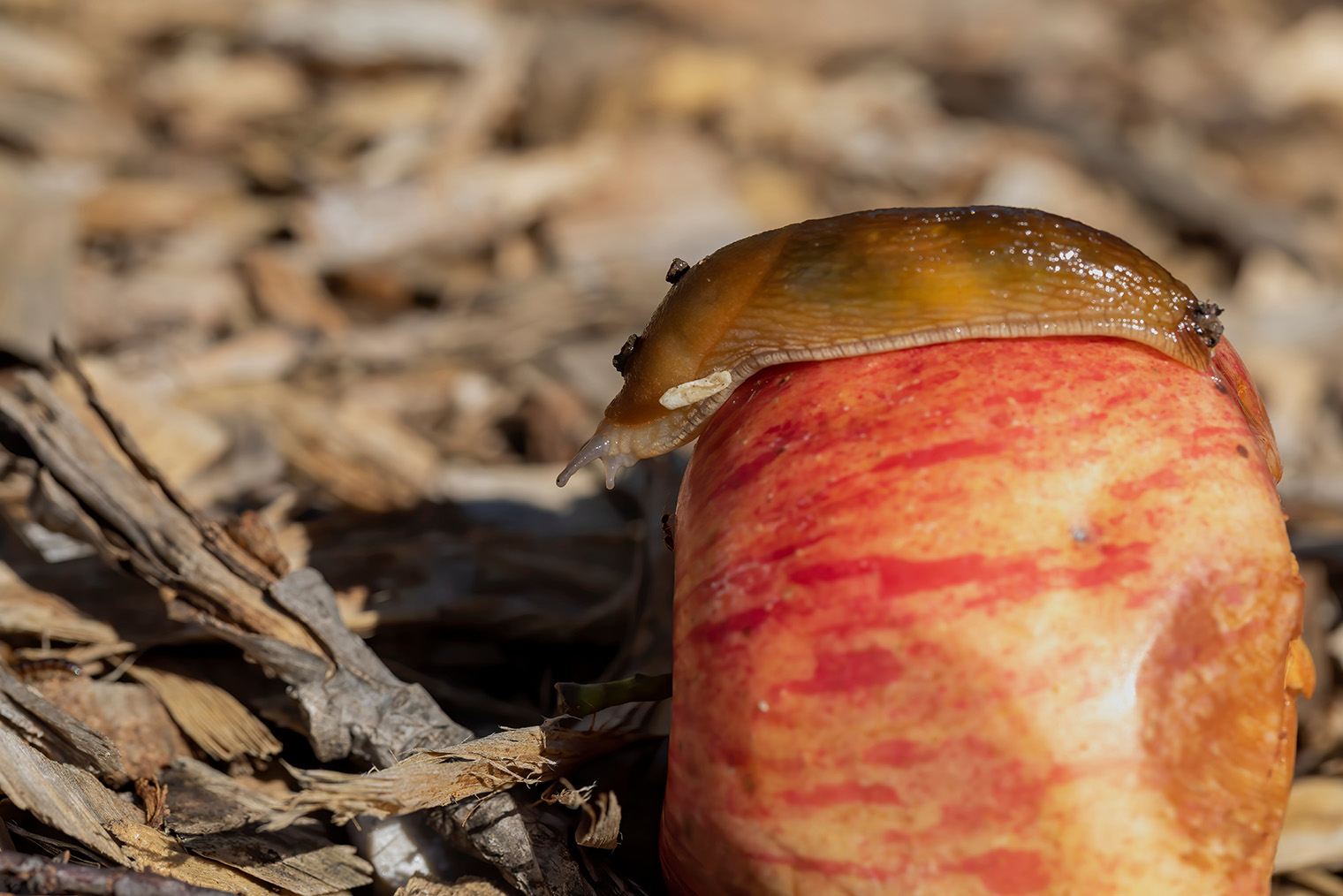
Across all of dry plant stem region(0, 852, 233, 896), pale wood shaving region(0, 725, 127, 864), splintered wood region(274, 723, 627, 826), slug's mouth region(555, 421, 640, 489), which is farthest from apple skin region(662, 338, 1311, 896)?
pale wood shaving region(0, 725, 127, 864)

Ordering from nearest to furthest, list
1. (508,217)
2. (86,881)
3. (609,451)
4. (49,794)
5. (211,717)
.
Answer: (86,881) < (49,794) < (609,451) < (211,717) < (508,217)

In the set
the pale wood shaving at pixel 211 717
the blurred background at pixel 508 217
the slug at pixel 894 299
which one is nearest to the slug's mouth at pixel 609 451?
the slug at pixel 894 299

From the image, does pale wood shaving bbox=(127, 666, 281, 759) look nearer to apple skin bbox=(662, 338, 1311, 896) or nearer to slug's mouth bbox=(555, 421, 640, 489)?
slug's mouth bbox=(555, 421, 640, 489)

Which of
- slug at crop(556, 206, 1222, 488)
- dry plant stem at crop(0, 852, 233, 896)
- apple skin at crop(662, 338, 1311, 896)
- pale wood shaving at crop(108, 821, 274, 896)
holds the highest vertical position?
slug at crop(556, 206, 1222, 488)

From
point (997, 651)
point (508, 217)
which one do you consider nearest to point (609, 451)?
point (997, 651)

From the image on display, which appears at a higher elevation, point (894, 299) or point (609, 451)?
point (894, 299)

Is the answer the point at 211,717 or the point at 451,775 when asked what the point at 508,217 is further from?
the point at 451,775

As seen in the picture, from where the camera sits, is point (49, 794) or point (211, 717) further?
point (211, 717)
